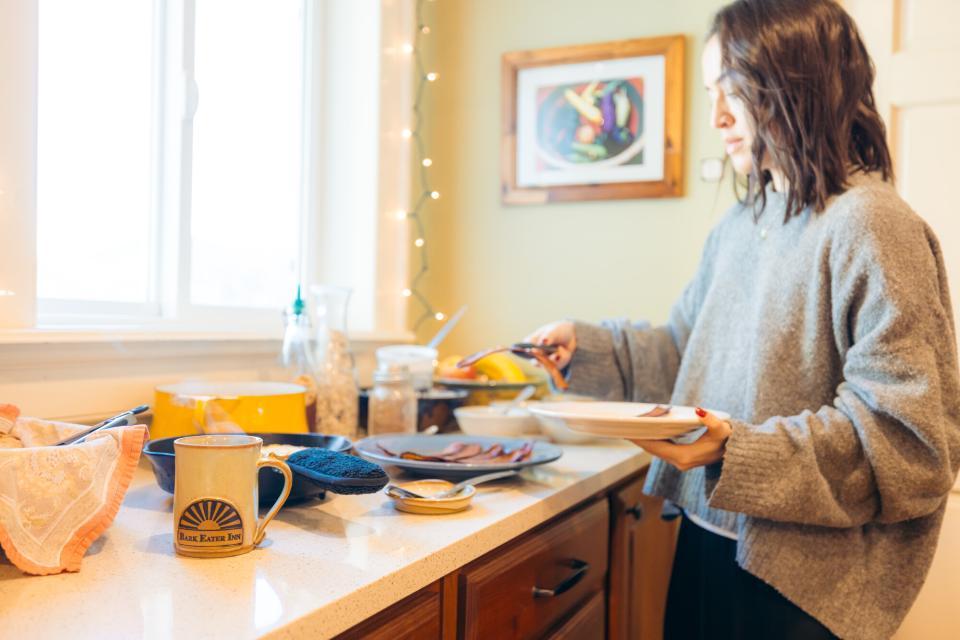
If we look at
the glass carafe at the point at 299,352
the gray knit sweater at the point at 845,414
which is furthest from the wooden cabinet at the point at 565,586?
the glass carafe at the point at 299,352

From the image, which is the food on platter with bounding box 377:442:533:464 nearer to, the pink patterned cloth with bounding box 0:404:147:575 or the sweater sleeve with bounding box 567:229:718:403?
the sweater sleeve with bounding box 567:229:718:403

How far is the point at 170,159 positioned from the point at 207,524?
1.01 m

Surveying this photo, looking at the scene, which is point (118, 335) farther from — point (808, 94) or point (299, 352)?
point (808, 94)

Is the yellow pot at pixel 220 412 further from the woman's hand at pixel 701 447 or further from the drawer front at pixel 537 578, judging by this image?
the woman's hand at pixel 701 447

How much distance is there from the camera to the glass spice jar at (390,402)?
155 cm

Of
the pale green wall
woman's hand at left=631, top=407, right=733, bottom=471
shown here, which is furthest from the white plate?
the pale green wall

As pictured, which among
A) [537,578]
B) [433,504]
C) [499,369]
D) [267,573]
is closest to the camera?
[267,573]

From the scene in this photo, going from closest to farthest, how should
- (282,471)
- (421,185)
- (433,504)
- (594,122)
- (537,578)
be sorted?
1. (282,471)
2. (433,504)
3. (537,578)
4. (594,122)
5. (421,185)

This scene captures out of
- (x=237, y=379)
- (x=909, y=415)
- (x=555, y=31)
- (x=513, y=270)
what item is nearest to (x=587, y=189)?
(x=513, y=270)

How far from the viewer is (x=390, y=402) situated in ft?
5.08

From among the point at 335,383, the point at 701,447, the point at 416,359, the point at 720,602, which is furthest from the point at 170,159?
the point at 720,602

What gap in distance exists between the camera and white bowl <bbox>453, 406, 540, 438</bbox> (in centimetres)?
160

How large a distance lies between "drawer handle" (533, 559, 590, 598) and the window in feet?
2.94

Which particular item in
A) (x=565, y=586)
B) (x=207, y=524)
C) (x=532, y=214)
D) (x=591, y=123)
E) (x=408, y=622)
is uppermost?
(x=591, y=123)
